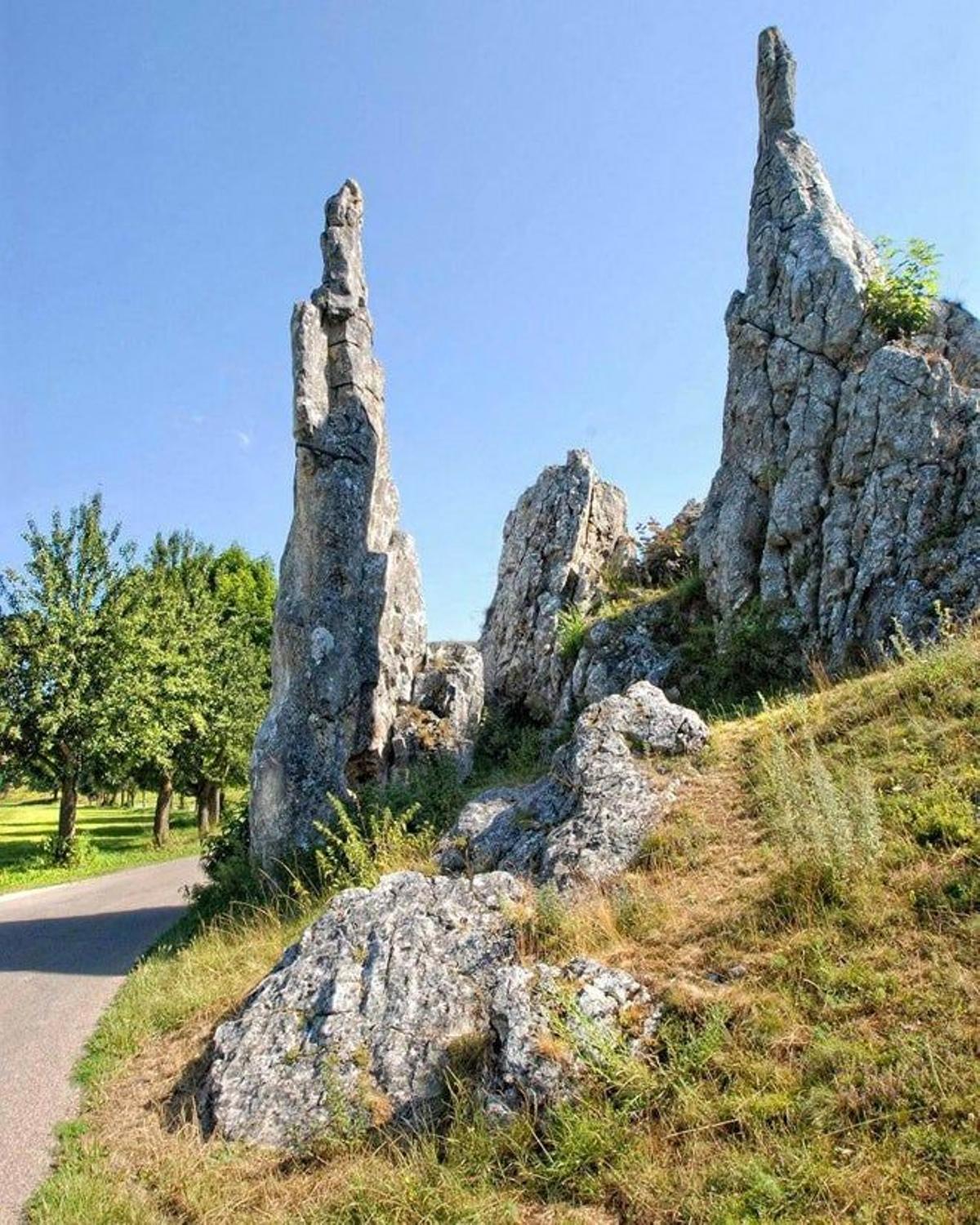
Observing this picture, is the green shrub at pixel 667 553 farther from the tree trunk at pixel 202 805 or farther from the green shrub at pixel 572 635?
the tree trunk at pixel 202 805

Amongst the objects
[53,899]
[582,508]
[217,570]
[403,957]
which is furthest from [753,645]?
[217,570]

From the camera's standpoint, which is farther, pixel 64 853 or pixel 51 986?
pixel 64 853

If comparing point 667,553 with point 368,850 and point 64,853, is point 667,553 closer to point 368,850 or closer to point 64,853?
point 368,850

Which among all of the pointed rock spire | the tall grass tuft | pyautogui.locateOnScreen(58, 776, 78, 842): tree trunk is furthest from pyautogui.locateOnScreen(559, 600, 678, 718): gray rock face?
pyautogui.locateOnScreen(58, 776, 78, 842): tree trunk

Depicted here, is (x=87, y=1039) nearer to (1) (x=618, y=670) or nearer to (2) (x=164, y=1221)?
(2) (x=164, y=1221)

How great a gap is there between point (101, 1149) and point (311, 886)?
6.51m

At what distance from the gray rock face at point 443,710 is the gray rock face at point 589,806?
20.2ft

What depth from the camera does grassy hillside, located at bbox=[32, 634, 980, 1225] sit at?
4023 mm

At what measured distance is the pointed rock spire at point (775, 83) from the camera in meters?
22.0

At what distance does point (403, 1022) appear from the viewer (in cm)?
619

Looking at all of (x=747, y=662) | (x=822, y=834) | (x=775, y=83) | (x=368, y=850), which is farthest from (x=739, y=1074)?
(x=775, y=83)

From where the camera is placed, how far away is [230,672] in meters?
35.6

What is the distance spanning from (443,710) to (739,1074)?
14.4m

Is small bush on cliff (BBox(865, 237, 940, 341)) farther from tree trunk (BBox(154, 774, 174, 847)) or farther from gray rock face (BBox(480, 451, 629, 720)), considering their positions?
tree trunk (BBox(154, 774, 174, 847))
